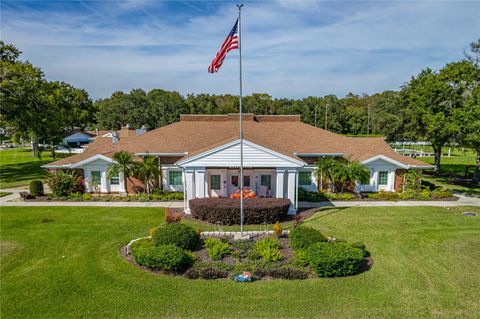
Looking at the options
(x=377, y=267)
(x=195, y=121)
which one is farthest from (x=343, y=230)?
(x=195, y=121)

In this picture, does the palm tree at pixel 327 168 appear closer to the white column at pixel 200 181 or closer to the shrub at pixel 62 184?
the white column at pixel 200 181

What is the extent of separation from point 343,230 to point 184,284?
8.76m

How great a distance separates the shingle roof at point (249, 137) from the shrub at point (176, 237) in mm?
9233

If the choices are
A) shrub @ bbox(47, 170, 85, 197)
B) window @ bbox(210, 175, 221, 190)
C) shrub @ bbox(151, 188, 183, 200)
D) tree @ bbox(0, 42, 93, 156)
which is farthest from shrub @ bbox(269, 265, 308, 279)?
tree @ bbox(0, 42, 93, 156)

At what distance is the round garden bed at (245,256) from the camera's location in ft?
36.2

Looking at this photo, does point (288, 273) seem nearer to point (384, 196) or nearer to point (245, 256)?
point (245, 256)

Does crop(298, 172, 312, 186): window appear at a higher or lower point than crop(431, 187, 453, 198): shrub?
higher

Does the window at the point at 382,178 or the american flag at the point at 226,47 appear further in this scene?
the window at the point at 382,178

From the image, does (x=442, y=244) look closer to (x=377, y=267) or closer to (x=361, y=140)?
(x=377, y=267)

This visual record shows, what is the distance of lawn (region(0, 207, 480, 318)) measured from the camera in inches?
361

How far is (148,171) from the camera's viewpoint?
72.6ft

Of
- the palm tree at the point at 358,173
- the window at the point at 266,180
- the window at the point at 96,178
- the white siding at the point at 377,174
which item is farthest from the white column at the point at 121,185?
the white siding at the point at 377,174

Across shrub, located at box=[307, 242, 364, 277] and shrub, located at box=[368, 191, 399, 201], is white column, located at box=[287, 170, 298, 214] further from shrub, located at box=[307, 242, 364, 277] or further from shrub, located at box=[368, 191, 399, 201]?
shrub, located at box=[368, 191, 399, 201]

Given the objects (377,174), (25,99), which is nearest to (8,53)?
(25,99)
